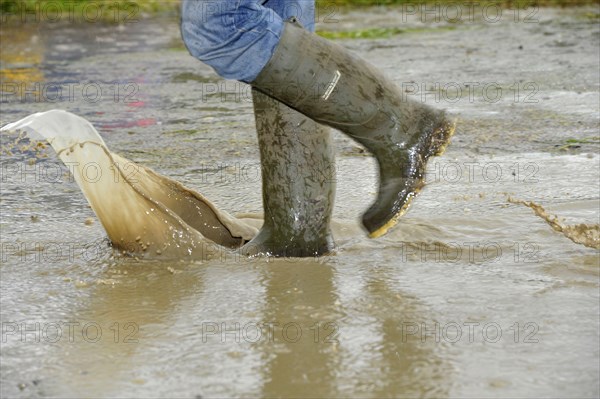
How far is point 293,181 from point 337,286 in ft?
1.38

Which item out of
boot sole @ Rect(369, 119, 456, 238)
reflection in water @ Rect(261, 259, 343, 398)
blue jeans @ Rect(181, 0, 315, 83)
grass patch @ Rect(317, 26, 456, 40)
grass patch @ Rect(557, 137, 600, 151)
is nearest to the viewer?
reflection in water @ Rect(261, 259, 343, 398)

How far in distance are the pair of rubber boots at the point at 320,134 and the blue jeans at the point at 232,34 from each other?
0.04 m

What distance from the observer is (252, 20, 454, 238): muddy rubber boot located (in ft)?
9.03

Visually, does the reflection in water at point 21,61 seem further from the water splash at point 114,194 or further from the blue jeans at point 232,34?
the blue jeans at point 232,34

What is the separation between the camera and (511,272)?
2.84 meters

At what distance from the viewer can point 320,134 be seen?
3057mm

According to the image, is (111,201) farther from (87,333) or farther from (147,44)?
(147,44)

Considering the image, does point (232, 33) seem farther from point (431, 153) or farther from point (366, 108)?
point (431, 153)

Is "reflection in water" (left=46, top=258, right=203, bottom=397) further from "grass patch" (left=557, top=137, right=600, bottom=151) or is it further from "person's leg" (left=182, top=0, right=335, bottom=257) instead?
"grass patch" (left=557, top=137, right=600, bottom=151)

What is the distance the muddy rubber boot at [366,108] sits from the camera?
2752mm

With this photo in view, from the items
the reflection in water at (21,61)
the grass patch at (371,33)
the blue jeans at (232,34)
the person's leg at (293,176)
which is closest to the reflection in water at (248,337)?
the person's leg at (293,176)

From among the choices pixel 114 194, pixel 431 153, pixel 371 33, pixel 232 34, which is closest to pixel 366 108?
pixel 431 153

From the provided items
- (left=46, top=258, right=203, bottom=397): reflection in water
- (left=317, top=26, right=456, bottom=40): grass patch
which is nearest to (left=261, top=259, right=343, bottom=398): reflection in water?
(left=46, top=258, right=203, bottom=397): reflection in water

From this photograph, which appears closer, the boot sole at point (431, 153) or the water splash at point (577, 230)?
the boot sole at point (431, 153)
